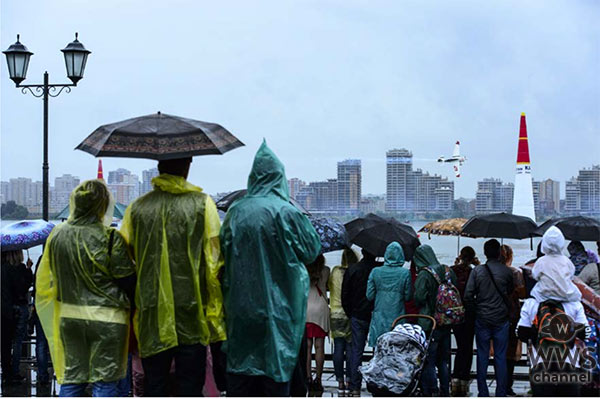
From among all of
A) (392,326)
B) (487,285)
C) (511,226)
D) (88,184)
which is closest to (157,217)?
(88,184)

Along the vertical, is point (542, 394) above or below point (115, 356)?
below

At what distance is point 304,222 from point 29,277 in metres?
5.27

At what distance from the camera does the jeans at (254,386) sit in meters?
4.86

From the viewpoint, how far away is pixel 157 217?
16.1ft

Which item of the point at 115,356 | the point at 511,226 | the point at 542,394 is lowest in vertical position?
the point at 542,394

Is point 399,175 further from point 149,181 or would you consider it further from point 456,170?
point 149,181

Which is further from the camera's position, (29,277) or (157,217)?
(29,277)

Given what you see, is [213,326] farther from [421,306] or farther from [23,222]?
[23,222]

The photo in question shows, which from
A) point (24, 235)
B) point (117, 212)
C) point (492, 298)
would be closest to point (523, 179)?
point (117, 212)

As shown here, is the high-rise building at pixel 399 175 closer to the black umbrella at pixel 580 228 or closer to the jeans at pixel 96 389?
the black umbrella at pixel 580 228

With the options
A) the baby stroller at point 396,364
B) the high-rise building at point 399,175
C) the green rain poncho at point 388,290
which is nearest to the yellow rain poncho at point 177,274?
the baby stroller at point 396,364

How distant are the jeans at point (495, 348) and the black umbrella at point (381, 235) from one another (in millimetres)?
1090

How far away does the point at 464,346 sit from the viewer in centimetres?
890

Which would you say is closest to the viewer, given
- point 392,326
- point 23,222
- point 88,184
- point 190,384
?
point 190,384
